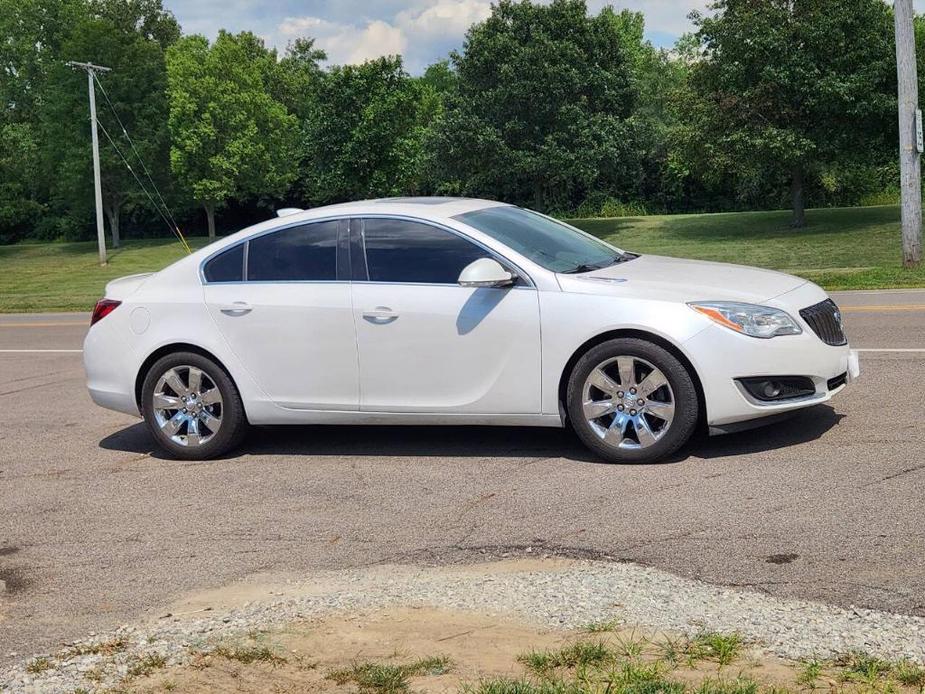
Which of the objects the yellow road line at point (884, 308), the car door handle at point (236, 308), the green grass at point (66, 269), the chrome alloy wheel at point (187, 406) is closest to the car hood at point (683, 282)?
the car door handle at point (236, 308)

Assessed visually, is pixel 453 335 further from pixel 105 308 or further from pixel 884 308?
pixel 884 308

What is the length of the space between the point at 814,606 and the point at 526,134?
43732 millimetres

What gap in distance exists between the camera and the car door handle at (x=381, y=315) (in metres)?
7.13

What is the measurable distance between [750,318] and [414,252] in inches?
86.5

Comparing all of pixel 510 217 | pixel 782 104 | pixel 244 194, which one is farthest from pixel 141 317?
pixel 244 194

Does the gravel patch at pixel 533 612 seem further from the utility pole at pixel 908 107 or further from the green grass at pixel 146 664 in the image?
the utility pole at pixel 908 107

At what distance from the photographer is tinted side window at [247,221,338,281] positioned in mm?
7477

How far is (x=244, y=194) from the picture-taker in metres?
62.7

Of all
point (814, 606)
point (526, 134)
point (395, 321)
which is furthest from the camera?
point (526, 134)

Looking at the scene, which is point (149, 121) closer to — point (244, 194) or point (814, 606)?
point (244, 194)

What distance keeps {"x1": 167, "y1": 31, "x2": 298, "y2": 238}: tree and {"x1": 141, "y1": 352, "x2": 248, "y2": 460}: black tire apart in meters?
51.6

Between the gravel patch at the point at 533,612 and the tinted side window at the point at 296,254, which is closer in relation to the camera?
the gravel patch at the point at 533,612

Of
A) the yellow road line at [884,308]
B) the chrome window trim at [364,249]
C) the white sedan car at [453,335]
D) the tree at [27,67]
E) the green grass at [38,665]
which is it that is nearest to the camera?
the green grass at [38,665]

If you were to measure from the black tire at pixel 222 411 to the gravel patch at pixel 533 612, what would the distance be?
268 cm
